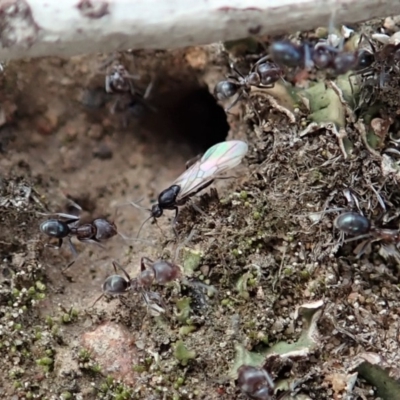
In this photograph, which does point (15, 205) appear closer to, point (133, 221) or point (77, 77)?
point (133, 221)

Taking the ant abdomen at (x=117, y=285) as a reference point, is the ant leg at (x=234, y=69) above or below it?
above

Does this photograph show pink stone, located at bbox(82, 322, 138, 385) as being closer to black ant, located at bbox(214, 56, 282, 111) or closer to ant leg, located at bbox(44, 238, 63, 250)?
ant leg, located at bbox(44, 238, 63, 250)

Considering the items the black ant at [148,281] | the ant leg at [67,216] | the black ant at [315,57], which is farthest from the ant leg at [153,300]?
the black ant at [315,57]

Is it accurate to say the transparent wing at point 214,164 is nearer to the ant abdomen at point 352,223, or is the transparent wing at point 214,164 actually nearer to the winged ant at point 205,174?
the winged ant at point 205,174

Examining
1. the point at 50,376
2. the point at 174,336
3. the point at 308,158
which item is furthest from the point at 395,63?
the point at 50,376

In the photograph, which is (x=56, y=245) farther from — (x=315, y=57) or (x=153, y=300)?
(x=315, y=57)

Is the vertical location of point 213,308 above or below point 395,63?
below

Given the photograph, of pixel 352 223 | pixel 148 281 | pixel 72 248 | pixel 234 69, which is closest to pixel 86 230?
pixel 72 248
